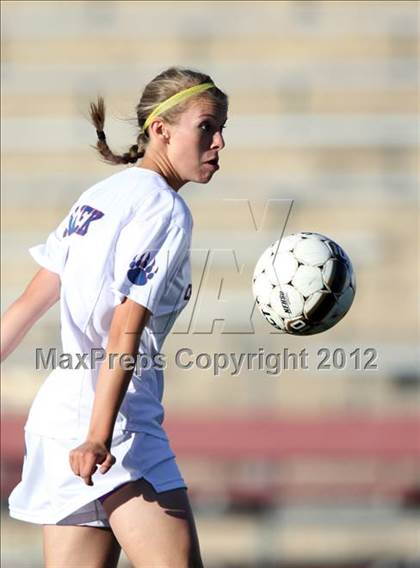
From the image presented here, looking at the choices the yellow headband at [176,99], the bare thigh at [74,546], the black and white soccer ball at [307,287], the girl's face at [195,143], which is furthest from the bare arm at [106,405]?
the black and white soccer ball at [307,287]

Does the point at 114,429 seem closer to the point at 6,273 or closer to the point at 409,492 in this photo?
the point at 409,492

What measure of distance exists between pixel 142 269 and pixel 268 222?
5.24 metres

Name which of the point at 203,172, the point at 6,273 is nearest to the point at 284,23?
the point at 6,273

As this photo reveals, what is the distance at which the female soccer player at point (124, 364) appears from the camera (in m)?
2.53

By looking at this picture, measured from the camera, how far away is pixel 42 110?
855cm

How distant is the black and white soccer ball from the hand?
96 cm

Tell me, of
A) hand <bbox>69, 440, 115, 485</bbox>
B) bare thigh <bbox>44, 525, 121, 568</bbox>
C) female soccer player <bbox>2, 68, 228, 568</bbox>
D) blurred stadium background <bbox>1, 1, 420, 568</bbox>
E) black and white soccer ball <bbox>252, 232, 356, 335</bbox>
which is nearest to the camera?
hand <bbox>69, 440, 115, 485</bbox>

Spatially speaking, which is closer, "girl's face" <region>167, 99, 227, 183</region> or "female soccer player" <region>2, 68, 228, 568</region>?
"female soccer player" <region>2, 68, 228, 568</region>

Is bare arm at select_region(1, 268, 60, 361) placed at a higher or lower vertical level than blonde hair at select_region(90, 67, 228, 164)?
lower

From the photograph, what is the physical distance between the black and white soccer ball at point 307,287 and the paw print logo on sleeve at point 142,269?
2.57ft

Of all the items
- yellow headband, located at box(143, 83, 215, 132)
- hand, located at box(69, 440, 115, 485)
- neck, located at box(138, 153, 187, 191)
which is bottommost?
hand, located at box(69, 440, 115, 485)

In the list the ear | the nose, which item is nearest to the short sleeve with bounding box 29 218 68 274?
the ear

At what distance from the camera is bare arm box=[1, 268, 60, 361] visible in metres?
2.90

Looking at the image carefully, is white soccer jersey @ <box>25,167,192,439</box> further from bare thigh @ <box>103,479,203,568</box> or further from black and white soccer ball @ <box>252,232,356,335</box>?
black and white soccer ball @ <box>252,232,356,335</box>
